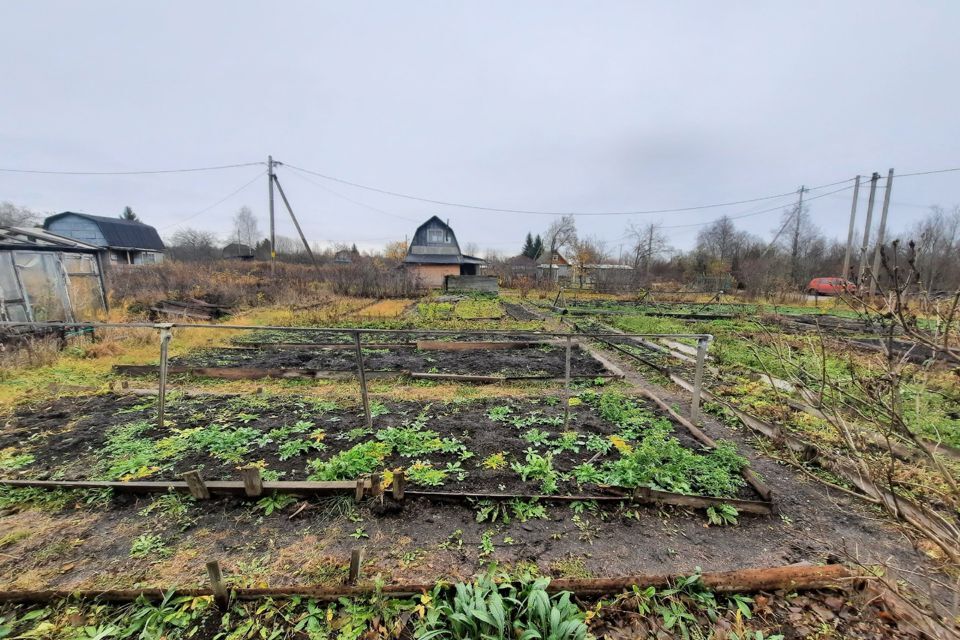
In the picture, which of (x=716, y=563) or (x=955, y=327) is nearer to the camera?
(x=955, y=327)

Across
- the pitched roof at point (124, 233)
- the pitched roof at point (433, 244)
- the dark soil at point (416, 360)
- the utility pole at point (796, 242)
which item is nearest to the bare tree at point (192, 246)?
the pitched roof at point (124, 233)

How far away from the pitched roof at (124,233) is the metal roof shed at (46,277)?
107ft

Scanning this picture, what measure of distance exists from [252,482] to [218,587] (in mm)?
1056

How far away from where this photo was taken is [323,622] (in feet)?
7.47

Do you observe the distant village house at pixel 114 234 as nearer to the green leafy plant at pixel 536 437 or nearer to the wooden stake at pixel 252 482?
the wooden stake at pixel 252 482

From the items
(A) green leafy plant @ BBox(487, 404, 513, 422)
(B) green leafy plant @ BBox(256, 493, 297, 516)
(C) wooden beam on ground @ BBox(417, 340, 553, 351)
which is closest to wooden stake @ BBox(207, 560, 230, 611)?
(B) green leafy plant @ BBox(256, 493, 297, 516)

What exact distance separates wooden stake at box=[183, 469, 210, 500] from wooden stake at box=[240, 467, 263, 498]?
1.11 feet

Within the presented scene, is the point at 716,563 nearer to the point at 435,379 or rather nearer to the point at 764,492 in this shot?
the point at 764,492

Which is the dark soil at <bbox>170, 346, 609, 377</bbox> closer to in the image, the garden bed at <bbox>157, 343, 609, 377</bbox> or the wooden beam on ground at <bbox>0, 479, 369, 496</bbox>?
the garden bed at <bbox>157, 343, 609, 377</bbox>

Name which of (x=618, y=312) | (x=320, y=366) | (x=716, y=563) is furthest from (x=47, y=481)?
(x=618, y=312)

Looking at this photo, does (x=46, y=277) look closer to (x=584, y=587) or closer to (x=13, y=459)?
(x=13, y=459)

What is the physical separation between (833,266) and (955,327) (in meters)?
36.9

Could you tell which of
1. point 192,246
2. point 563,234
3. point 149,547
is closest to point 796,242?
point 563,234

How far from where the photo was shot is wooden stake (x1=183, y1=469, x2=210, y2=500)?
323 centimetres
